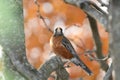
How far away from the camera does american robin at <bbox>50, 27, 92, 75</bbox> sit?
458cm

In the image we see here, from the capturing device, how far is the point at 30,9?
31.9 ft

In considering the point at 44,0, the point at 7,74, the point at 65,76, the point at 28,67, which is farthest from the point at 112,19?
the point at 44,0

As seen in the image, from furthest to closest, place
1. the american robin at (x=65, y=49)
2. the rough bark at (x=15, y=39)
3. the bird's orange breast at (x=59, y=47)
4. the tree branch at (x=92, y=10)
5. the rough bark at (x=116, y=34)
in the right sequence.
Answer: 1. the bird's orange breast at (x=59, y=47)
2. the american robin at (x=65, y=49)
3. the rough bark at (x=15, y=39)
4. the tree branch at (x=92, y=10)
5. the rough bark at (x=116, y=34)

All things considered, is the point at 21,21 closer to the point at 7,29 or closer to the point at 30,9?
the point at 7,29

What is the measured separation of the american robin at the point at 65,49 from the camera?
458 cm

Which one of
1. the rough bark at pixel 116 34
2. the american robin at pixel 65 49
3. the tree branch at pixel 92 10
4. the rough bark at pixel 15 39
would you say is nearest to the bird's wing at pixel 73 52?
the american robin at pixel 65 49

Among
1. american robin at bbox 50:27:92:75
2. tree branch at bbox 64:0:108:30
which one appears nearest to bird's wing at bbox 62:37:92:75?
american robin at bbox 50:27:92:75

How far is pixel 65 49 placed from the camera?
15.9ft

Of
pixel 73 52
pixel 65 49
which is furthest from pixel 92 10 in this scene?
pixel 65 49

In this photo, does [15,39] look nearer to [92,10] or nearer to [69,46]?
[92,10]

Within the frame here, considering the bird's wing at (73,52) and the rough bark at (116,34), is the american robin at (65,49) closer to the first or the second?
the bird's wing at (73,52)

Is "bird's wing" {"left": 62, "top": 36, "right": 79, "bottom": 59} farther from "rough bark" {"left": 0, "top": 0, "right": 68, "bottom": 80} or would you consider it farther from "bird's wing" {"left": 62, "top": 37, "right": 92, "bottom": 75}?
"rough bark" {"left": 0, "top": 0, "right": 68, "bottom": 80}

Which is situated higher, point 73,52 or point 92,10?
point 92,10

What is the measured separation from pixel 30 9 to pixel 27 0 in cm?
45
